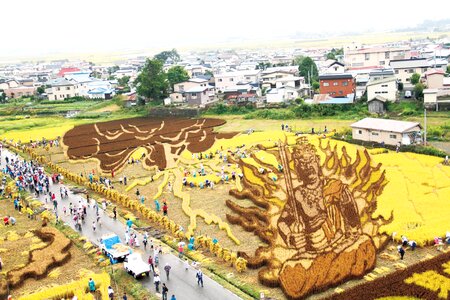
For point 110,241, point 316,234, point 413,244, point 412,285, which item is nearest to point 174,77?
point 110,241

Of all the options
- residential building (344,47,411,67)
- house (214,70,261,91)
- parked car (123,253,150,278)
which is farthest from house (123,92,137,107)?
parked car (123,253,150,278)

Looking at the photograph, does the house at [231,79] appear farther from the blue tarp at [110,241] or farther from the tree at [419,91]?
the blue tarp at [110,241]

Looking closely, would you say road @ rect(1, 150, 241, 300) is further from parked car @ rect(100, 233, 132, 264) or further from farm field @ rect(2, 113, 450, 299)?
farm field @ rect(2, 113, 450, 299)

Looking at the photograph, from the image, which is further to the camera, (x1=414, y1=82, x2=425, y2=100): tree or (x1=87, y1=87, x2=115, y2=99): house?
(x1=87, y1=87, x2=115, y2=99): house

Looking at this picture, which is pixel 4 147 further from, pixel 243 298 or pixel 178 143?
pixel 243 298

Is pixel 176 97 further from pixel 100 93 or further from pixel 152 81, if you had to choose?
pixel 100 93

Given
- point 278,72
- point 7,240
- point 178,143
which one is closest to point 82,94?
point 278,72
